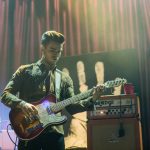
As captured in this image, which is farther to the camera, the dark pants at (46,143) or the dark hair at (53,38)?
the dark hair at (53,38)

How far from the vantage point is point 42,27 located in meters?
3.74

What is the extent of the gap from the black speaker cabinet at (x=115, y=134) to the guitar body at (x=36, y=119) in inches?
14.9

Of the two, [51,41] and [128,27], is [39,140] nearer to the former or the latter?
[51,41]

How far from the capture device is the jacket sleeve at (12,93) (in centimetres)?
220

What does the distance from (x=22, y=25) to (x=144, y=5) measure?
1.39m

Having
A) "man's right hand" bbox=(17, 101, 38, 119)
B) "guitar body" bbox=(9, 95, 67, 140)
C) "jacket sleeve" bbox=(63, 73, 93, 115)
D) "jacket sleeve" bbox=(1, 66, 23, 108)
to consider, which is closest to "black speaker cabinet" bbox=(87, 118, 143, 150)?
"jacket sleeve" bbox=(63, 73, 93, 115)

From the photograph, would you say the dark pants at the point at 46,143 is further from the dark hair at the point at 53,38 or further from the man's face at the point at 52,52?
the dark hair at the point at 53,38

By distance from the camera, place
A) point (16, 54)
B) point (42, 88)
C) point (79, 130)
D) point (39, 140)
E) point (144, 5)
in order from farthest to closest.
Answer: point (16, 54) → point (144, 5) → point (79, 130) → point (42, 88) → point (39, 140)

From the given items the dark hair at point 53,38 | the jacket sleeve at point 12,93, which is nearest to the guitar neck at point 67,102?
the jacket sleeve at point 12,93

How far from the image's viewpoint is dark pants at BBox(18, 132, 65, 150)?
6.77 ft

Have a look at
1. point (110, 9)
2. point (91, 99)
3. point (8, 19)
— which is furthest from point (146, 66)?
point (8, 19)

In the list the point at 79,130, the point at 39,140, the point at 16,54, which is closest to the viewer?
the point at 39,140

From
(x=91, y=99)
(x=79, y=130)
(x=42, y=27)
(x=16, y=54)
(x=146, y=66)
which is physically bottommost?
(x=79, y=130)

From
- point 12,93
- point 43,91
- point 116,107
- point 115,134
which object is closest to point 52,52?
point 43,91
